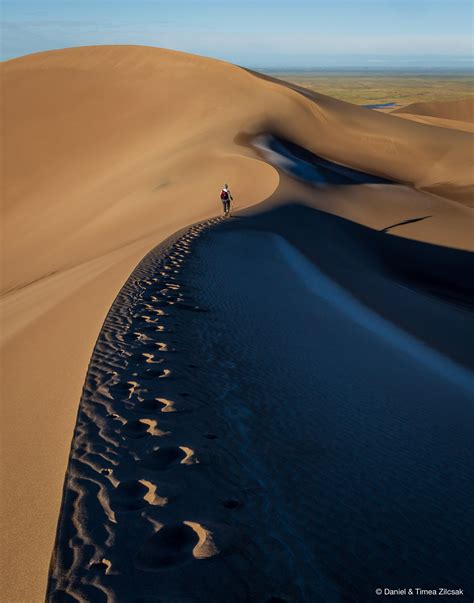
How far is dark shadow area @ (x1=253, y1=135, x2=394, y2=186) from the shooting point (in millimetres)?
22906

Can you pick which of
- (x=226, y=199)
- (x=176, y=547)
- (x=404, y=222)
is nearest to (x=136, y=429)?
(x=176, y=547)

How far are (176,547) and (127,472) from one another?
75 centimetres

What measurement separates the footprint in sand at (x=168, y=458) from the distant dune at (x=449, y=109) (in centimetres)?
7142

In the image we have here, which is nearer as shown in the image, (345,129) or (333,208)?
(333,208)

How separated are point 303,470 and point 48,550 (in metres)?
1.86

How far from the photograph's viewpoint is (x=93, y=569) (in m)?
2.88

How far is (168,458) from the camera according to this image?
390 cm

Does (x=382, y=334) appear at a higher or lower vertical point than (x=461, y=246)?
higher

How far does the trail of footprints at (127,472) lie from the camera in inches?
116

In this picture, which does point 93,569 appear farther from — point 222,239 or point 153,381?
point 222,239

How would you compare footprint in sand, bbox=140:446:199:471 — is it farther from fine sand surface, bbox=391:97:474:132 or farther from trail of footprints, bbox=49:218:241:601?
fine sand surface, bbox=391:97:474:132

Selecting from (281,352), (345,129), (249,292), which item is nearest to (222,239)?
(249,292)
